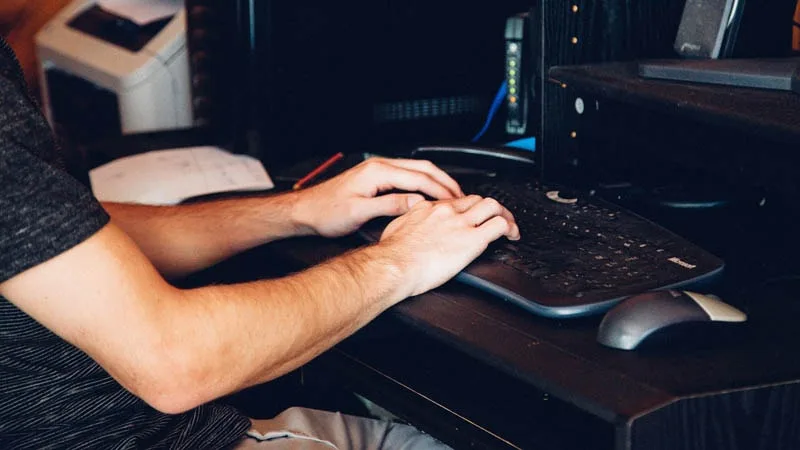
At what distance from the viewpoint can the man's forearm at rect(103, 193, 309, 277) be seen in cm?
118

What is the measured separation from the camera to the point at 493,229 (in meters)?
0.97

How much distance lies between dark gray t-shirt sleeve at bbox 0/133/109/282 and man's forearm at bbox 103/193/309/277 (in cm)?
42

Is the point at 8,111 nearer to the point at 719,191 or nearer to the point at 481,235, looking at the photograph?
the point at 481,235

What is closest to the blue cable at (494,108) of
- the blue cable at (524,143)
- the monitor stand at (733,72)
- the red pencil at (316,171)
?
the blue cable at (524,143)

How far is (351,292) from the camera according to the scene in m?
0.91

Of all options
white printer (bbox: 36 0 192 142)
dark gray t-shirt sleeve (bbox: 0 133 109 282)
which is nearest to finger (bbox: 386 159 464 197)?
dark gray t-shirt sleeve (bbox: 0 133 109 282)

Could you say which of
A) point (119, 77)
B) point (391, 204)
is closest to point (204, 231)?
point (391, 204)

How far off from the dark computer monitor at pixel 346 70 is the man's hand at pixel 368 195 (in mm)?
380

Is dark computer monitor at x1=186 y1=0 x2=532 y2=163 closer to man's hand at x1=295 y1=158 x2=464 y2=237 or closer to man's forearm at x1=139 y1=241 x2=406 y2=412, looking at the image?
man's hand at x1=295 y1=158 x2=464 y2=237

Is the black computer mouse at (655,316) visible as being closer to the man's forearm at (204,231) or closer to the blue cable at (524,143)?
the man's forearm at (204,231)

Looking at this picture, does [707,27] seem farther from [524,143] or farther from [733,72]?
[524,143]

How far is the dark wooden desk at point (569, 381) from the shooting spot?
2.27ft

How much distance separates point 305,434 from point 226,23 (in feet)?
2.52

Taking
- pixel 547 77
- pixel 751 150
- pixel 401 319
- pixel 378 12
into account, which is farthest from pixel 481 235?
pixel 378 12
